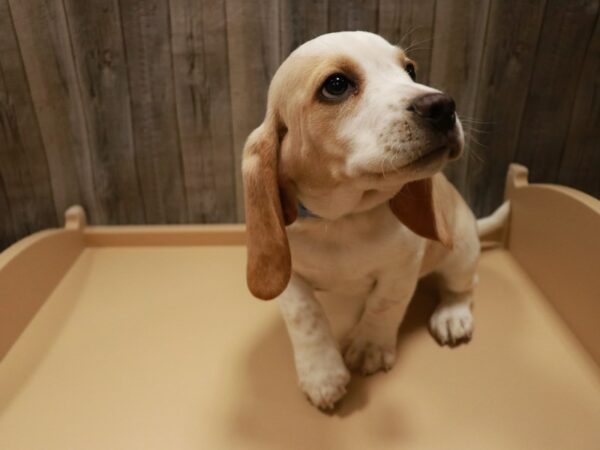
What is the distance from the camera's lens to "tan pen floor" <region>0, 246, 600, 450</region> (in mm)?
1146

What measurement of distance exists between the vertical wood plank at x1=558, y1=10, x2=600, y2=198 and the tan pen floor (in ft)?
1.49

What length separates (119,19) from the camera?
64.5 inches

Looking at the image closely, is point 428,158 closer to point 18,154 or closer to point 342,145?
point 342,145

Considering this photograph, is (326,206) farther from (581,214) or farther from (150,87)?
(150,87)

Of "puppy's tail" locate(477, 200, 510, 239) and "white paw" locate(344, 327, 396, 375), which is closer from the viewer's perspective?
"white paw" locate(344, 327, 396, 375)

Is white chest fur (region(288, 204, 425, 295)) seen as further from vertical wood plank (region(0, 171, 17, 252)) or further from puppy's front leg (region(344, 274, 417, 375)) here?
vertical wood plank (region(0, 171, 17, 252))

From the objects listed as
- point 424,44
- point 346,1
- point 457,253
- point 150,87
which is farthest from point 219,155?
point 457,253

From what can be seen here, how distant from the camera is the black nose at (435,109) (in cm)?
85

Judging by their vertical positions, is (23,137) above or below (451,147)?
below

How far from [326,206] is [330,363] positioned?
0.37 metres

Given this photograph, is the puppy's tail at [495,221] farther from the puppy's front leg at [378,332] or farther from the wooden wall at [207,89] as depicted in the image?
the puppy's front leg at [378,332]

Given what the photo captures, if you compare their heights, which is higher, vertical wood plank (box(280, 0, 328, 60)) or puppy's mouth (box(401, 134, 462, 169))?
vertical wood plank (box(280, 0, 328, 60))

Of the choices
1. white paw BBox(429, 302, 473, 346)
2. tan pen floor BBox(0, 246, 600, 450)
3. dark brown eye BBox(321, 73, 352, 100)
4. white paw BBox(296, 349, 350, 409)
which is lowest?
tan pen floor BBox(0, 246, 600, 450)

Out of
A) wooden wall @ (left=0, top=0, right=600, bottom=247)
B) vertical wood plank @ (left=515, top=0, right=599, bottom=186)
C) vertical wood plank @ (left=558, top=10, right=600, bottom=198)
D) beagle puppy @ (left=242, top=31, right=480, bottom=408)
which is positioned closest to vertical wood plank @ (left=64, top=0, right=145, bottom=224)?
wooden wall @ (left=0, top=0, right=600, bottom=247)
